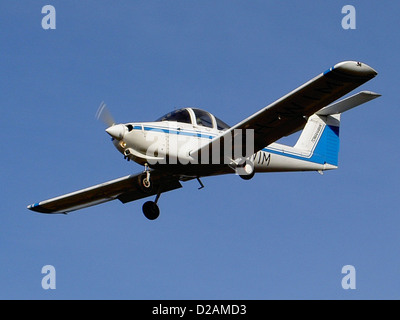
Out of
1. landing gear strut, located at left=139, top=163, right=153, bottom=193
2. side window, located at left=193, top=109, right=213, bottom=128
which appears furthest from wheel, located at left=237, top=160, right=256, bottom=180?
landing gear strut, located at left=139, top=163, right=153, bottom=193

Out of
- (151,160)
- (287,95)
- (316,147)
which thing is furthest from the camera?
(316,147)

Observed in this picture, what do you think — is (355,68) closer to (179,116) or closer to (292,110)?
(292,110)

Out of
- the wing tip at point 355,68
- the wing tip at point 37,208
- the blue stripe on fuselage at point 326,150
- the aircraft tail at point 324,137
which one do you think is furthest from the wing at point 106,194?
the wing tip at point 355,68

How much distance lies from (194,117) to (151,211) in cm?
287

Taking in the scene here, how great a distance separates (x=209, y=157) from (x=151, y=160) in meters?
1.47

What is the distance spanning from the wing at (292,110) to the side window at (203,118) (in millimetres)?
909

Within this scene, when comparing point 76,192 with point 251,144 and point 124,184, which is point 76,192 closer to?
point 124,184

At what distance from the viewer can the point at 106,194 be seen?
73.8 ft

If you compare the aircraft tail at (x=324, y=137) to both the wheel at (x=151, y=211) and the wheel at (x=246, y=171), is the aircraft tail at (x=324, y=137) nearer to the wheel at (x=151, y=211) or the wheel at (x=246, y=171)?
the wheel at (x=246, y=171)

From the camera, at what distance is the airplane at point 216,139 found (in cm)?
1822

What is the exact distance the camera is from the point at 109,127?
19500mm

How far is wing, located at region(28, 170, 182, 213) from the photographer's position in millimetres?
21578

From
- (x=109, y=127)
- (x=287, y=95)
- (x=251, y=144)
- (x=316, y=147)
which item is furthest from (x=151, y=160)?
(x=316, y=147)

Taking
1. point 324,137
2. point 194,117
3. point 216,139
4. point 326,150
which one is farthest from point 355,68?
point 324,137
